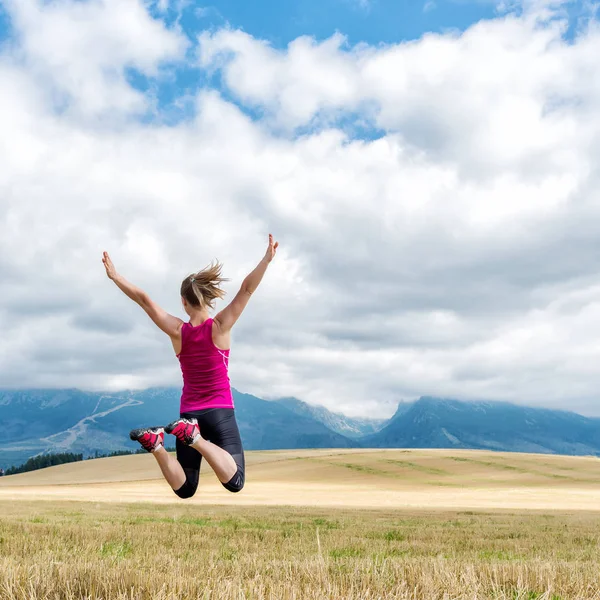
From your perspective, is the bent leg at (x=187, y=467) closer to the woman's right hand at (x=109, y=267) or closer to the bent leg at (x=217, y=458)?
the bent leg at (x=217, y=458)

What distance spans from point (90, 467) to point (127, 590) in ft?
475

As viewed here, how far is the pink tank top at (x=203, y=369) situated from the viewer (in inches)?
333

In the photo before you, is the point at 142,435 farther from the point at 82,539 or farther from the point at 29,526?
the point at 29,526

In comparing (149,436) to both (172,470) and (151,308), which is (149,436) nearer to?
(172,470)

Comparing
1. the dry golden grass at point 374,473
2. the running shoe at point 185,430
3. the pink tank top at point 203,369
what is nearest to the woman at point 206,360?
the pink tank top at point 203,369

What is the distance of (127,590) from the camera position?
Result: 4574mm

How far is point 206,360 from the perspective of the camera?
27.9 feet

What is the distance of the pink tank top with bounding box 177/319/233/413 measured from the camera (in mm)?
8461

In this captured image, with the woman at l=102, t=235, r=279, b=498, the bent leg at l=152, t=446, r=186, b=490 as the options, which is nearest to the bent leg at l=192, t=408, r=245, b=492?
the woman at l=102, t=235, r=279, b=498

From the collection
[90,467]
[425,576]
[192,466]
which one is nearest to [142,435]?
[192,466]

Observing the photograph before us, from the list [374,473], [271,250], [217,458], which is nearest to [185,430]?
[217,458]

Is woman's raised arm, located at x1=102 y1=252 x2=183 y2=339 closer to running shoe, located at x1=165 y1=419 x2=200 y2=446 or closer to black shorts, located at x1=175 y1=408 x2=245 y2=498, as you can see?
black shorts, located at x1=175 y1=408 x2=245 y2=498

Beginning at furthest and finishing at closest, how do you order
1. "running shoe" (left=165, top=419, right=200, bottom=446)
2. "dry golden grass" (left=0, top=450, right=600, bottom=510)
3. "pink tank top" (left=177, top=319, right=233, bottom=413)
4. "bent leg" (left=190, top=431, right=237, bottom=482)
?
"dry golden grass" (left=0, top=450, right=600, bottom=510) → "pink tank top" (left=177, top=319, right=233, bottom=413) → "bent leg" (left=190, top=431, right=237, bottom=482) → "running shoe" (left=165, top=419, right=200, bottom=446)

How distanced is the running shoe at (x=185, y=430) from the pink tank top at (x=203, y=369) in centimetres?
73
